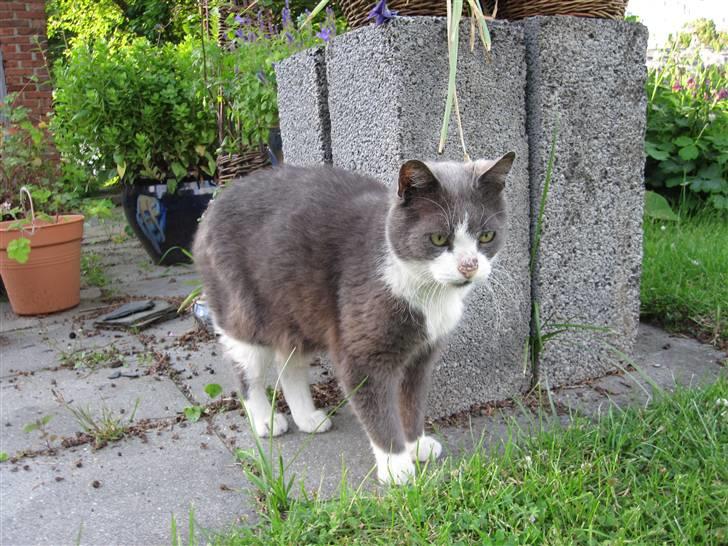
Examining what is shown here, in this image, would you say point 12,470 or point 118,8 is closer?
point 12,470

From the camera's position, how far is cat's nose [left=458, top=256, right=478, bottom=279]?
1803mm

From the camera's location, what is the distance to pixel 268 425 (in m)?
2.49

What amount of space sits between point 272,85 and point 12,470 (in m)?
2.40

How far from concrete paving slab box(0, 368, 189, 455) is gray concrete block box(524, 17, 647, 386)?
1.67 metres

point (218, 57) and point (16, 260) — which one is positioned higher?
point (218, 57)

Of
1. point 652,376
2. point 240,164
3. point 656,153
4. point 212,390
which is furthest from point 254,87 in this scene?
point 656,153

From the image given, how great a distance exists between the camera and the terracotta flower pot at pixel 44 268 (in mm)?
4020

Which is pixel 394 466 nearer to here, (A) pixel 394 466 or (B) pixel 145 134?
(A) pixel 394 466

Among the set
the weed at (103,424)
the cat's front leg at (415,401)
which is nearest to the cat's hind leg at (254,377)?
the weed at (103,424)

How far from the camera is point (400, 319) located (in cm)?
201

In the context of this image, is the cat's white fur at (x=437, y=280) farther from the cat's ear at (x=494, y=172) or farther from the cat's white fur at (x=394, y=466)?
the cat's white fur at (x=394, y=466)

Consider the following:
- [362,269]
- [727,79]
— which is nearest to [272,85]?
[362,269]

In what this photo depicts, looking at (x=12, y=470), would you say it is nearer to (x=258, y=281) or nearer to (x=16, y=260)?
(x=258, y=281)

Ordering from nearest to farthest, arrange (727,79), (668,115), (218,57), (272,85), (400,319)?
(400,319), (272,85), (218,57), (668,115), (727,79)
